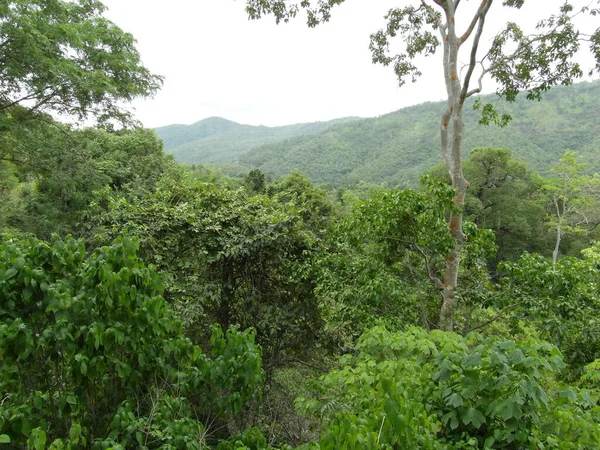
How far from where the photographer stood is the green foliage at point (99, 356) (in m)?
1.81

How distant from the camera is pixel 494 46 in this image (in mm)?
6336

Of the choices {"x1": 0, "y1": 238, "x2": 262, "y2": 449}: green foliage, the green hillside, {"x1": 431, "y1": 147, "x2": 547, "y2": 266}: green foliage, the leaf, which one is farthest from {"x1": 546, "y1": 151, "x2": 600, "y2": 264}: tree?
the green hillside

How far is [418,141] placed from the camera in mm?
95125

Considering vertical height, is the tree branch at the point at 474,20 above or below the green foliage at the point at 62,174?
above

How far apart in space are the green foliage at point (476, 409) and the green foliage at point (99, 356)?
Result: 0.79 meters

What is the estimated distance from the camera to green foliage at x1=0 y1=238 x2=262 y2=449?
1.81 m

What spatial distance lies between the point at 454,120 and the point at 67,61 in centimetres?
1007

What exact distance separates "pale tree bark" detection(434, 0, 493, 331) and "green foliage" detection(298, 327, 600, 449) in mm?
3272

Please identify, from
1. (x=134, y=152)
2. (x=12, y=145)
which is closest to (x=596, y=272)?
(x=12, y=145)

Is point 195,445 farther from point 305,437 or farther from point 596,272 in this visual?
point 596,272

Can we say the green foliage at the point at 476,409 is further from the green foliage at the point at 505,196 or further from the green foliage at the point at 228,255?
the green foliage at the point at 505,196

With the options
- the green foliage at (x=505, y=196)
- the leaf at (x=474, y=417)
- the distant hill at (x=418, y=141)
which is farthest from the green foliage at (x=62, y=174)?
the distant hill at (x=418, y=141)

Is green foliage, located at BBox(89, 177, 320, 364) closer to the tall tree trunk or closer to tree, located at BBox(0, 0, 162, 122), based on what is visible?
the tall tree trunk

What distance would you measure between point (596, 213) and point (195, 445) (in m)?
31.9
